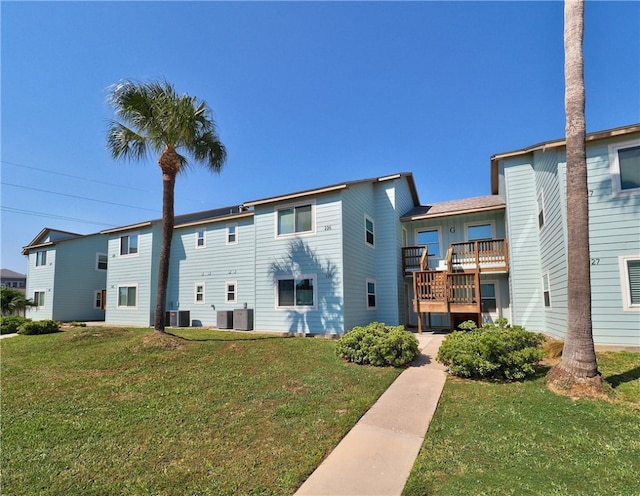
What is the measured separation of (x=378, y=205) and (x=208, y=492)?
13.4 m

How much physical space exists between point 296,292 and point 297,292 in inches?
2.0

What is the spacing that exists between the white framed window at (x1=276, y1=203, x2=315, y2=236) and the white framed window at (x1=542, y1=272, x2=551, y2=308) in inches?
321

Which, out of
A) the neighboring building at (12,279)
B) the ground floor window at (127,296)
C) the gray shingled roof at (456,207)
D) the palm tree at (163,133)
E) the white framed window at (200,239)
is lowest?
the ground floor window at (127,296)

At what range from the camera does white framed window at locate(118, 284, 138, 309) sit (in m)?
18.1

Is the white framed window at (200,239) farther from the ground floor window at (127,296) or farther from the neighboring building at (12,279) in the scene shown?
the neighboring building at (12,279)

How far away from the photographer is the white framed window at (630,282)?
24.7 feet

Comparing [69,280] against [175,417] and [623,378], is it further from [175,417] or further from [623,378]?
[623,378]

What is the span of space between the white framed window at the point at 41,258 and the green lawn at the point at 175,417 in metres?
18.0

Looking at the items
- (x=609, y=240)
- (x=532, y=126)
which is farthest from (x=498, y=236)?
(x=609, y=240)

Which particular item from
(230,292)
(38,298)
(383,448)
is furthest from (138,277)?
(383,448)

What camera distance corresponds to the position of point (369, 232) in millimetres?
14453

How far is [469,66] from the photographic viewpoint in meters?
11.1

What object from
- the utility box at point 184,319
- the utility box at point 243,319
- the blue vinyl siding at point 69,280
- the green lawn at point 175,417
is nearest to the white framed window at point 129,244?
the utility box at point 184,319

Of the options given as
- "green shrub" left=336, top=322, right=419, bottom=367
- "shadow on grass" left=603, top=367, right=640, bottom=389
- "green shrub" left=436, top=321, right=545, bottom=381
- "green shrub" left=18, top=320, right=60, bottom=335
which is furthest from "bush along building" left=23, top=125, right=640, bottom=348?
"green shrub" left=18, top=320, right=60, bottom=335
